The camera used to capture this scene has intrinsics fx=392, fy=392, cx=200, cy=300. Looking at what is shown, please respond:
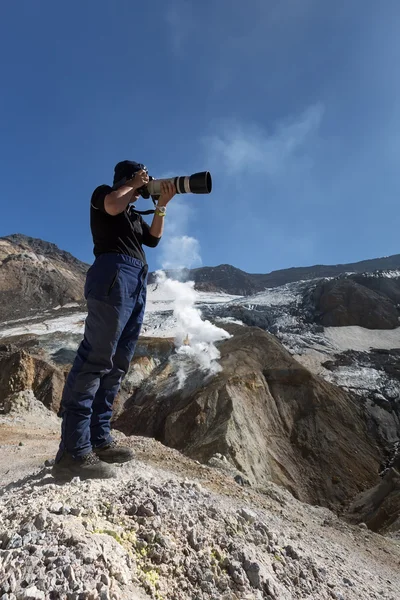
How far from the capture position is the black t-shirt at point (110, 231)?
2.89 metres

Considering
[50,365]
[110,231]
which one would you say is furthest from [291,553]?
[50,365]

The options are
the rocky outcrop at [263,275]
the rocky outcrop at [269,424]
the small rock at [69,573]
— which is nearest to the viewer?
the small rock at [69,573]

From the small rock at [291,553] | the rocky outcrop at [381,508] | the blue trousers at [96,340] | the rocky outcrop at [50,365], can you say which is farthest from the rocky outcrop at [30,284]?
the small rock at [291,553]

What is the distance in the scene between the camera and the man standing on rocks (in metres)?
2.69

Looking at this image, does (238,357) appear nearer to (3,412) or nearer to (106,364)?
(3,412)

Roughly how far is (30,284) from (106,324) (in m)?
67.4

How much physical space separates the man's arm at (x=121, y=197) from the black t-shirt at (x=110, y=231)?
0.07m

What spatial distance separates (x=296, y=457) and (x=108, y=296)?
16.2 metres

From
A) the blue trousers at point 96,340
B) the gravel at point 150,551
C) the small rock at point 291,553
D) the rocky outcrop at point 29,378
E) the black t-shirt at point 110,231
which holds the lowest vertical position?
the rocky outcrop at point 29,378

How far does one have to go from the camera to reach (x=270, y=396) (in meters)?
19.9

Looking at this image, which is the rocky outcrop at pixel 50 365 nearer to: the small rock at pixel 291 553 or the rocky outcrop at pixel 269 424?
the rocky outcrop at pixel 269 424

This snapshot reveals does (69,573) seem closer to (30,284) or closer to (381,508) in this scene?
(381,508)

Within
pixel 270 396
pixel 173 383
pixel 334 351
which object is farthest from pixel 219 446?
pixel 334 351

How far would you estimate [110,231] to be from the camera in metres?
2.93
